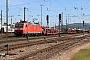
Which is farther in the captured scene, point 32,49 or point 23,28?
point 23,28

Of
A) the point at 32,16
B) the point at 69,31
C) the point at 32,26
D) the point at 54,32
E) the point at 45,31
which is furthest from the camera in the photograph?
the point at 69,31

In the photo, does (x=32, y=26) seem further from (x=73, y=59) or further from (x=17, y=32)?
(x=73, y=59)

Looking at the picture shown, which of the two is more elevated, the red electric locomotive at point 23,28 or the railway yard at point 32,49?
the red electric locomotive at point 23,28

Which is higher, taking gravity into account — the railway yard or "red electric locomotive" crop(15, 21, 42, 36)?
"red electric locomotive" crop(15, 21, 42, 36)

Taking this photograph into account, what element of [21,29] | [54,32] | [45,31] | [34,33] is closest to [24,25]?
[21,29]

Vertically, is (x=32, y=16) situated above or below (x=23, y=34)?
above

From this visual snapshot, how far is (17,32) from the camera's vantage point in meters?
60.8

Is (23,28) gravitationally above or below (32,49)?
above

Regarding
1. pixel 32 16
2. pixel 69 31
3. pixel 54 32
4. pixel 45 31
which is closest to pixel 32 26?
pixel 45 31

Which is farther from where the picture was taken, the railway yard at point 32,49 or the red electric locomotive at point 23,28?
the red electric locomotive at point 23,28

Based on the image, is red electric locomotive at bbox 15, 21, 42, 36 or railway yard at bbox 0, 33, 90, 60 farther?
red electric locomotive at bbox 15, 21, 42, 36

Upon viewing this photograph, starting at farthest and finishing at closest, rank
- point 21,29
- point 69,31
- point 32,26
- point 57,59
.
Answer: point 69,31 → point 32,26 → point 21,29 → point 57,59

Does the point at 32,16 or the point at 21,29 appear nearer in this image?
the point at 21,29

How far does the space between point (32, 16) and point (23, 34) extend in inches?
1841
